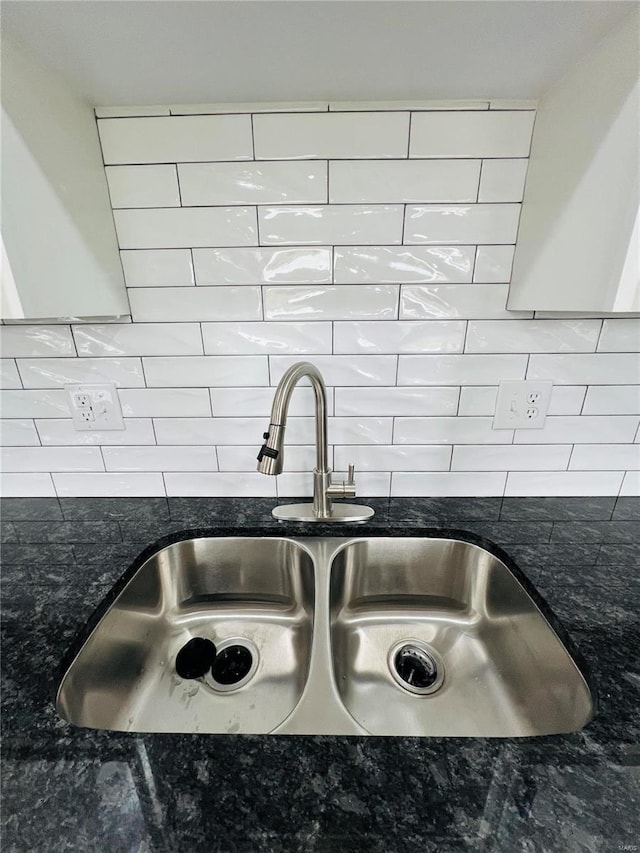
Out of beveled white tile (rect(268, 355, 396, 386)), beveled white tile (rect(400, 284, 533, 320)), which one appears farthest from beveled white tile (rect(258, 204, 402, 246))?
beveled white tile (rect(268, 355, 396, 386))

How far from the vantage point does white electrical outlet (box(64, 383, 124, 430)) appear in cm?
89

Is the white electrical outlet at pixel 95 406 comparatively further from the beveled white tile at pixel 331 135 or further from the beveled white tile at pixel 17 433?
the beveled white tile at pixel 331 135

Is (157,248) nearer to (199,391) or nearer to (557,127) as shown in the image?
(199,391)

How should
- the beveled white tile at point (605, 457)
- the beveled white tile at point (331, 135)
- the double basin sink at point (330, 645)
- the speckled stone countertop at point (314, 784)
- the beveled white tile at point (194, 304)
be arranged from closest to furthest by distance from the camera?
the speckled stone countertop at point (314, 784) → the double basin sink at point (330, 645) → the beveled white tile at point (331, 135) → the beveled white tile at point (194, 304) → the beveled white tile at point (605, 457)

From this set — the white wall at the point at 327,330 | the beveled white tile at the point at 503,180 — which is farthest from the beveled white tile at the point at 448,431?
the beveled white tile at the point at 503,180

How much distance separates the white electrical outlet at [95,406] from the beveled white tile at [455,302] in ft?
2.25

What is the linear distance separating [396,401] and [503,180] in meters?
0.47

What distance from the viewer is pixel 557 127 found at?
0.62m

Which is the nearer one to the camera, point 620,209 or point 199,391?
point 620,209

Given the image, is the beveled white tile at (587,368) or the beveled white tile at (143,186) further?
the beveled white tile at (587,368)

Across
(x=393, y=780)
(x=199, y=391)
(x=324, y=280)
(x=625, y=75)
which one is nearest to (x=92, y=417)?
(x=199, y=391)

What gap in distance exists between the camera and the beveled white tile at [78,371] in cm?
87

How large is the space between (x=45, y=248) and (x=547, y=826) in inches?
37.3

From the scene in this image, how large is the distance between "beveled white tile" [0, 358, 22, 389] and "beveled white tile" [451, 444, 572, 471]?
103cm
